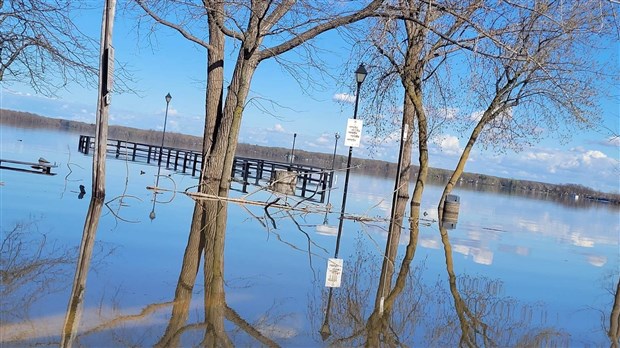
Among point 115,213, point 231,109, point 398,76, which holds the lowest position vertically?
point 115,213

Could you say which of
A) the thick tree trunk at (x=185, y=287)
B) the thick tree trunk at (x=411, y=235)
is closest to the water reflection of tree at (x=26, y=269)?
the thick tree trunk at (x=185, y=287)

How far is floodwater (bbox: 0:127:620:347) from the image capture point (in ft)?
16.9

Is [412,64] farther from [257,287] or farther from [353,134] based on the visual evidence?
[257,287]

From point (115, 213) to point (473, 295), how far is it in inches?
283

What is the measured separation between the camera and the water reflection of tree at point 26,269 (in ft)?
17.2

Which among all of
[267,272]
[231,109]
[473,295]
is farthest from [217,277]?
[231,109]

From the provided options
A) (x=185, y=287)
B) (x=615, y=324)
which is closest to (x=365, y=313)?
(x=185, y=287)

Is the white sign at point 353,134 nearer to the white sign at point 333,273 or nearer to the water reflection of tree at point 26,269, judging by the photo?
the white sign at point 333,273

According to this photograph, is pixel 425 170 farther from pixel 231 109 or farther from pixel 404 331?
pixel 404 331

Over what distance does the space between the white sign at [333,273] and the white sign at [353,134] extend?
8213 millimetres

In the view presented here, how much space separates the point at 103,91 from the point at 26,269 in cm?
826

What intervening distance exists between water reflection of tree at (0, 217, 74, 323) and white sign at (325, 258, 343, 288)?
9.56ft

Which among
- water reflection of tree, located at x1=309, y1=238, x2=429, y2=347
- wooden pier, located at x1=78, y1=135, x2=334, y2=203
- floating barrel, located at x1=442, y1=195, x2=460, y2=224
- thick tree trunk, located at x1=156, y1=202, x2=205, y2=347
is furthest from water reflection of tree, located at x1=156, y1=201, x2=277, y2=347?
floating barrel, located at x1=442, y1=195, x2=460, y2=224

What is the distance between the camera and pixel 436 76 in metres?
22.1
